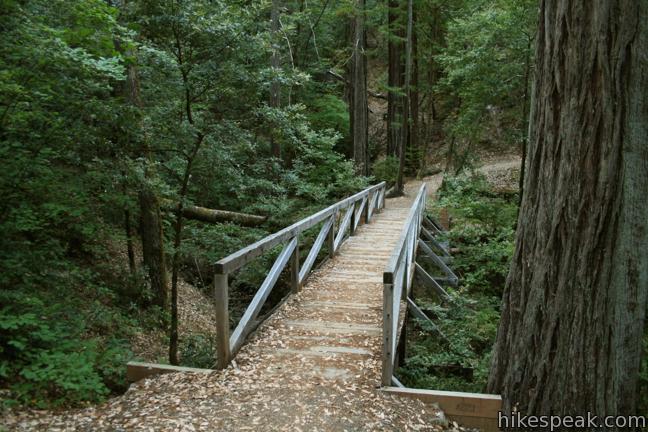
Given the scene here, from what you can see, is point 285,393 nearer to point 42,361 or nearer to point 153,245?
point 42,361

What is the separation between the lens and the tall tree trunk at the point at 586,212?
3.19 m

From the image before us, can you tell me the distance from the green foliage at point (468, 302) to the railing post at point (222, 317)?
277 cm

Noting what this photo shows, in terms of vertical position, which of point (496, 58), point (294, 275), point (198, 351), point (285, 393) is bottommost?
point (198, 351)

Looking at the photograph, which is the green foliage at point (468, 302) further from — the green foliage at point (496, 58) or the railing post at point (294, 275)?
the green foliage at point (496, 58)

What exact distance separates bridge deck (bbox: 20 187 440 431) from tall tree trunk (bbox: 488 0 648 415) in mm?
1116

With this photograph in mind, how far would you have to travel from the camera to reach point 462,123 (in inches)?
627

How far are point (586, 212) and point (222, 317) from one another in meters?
3.11

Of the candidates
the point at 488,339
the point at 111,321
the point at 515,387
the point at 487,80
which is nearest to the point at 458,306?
the point at 488,339

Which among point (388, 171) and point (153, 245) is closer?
point (153, 245)

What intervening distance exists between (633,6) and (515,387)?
2948 mm

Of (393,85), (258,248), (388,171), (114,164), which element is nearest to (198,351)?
(258,248)

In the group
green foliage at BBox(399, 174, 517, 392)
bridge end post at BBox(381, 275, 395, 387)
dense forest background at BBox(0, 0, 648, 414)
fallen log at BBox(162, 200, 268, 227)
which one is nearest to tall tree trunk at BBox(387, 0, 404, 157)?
green foliage at BBox(399, 174, 517, 392)

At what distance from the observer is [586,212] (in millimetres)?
3303

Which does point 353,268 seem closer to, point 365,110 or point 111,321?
point 111,321
